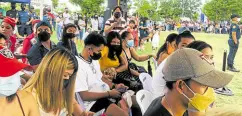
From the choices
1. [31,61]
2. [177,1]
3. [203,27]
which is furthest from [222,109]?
[177,1]

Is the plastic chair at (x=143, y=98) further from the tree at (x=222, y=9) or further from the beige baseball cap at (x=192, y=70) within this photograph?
the tree at (x=222, y=9)

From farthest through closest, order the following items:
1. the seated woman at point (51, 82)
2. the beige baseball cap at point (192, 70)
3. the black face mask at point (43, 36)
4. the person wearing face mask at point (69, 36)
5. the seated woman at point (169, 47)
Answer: the person wearing face mask at point (69, 36), the black face mask at point (43, 36), the seated woman at point (169, 47), the seated woman at point (51, 82), the beige baseball cap at point (192, 70)

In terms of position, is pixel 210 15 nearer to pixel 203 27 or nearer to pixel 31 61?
pixel 203 27

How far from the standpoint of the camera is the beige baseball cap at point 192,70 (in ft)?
5.48

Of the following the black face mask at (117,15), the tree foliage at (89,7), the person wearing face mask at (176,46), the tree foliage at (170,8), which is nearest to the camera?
the person wearing face mask at (176,46)

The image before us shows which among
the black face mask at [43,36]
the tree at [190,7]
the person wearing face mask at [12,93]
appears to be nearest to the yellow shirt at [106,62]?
the black face mask at [43,36]

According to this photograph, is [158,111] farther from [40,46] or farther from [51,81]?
[40,46]

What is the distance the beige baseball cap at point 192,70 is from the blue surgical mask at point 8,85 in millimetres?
869

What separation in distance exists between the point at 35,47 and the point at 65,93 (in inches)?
82.5

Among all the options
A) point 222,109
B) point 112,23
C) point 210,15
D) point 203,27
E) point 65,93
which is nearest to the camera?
point 222,109

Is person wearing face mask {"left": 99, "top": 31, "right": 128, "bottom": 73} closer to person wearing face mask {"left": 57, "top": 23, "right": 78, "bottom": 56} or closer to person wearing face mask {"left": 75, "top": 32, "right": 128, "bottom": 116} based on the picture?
person wearing face mask {"left": 57, "top": 23, "right": 78, "bottom": 56}

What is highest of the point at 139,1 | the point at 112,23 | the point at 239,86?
the point at 139,1

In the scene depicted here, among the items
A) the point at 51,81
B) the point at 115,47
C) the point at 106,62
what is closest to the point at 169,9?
the point at 115,47

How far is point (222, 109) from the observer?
1.48 meters
